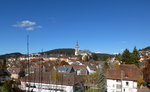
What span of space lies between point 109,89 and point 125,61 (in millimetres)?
16836

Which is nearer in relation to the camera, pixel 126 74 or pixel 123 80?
pixel 123 80

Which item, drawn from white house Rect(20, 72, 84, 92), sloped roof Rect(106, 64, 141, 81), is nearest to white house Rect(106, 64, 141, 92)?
sloped roof Rect(106, 64, 141, 81)

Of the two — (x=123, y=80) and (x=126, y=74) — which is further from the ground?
(x=126, y=74)

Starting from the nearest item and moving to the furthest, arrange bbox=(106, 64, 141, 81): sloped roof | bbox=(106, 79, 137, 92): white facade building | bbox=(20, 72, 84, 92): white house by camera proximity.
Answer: bbox=(20, 72, 84, 92): white house → bbox=(106, 79, 137, 92): white facade building → bbox=(106, 64, 141, 81): sloped roof

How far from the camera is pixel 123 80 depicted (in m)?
23.6

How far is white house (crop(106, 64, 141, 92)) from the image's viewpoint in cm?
2319

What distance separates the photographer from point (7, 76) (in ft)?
112

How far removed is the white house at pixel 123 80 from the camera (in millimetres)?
23188

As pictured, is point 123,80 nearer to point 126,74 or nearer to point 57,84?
point 126,74

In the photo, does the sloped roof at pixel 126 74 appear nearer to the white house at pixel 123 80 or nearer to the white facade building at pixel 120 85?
the white house at pixel 123 80

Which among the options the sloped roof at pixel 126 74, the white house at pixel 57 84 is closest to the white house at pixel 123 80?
the sloped roof at pixel 126 74

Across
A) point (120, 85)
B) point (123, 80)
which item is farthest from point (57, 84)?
point (123, 80)

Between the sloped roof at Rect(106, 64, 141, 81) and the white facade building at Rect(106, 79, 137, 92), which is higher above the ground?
the sloped roof at Rect(106, 64, 141, 81)

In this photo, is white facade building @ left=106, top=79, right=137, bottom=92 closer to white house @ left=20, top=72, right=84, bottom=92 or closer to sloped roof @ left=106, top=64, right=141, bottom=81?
sloped roof @ left=106, top=64, right=141, bottom=81
